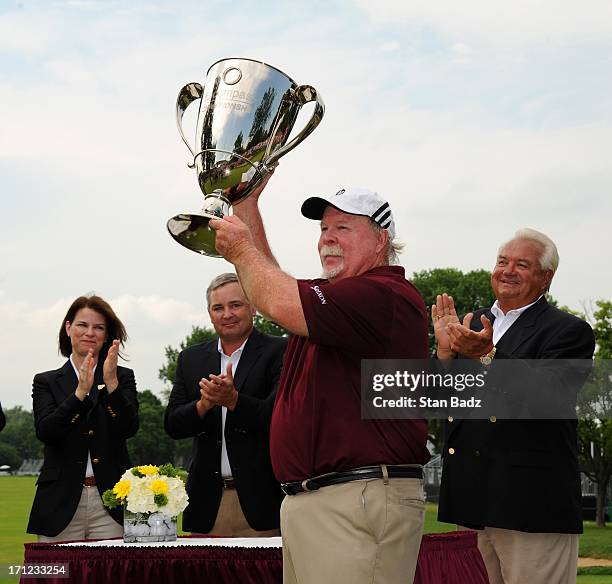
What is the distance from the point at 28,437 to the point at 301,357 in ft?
401

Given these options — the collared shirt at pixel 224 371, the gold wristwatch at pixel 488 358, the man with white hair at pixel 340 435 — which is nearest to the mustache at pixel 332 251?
the man with white hair at pixel 340 435

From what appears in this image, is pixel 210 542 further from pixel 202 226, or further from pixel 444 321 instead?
pixel 202 226

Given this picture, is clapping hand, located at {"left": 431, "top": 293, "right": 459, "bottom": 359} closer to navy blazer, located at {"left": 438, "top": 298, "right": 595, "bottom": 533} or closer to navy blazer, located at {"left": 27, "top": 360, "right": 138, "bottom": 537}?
navy blazer, located at {"left": 438, "top": 298, "right": 595, "bottom": 533}

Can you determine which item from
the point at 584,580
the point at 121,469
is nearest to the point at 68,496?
the point at 121,469

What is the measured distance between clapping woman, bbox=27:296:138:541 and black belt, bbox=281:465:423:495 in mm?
3256

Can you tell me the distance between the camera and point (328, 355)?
14.3 ft

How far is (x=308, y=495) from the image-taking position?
4309 millimetres

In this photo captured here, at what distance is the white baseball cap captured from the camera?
465cm

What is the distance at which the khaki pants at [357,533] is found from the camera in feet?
13.6

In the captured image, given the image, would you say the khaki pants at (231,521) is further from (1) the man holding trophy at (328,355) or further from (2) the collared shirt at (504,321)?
(1) the man holding trophy at (328,355)

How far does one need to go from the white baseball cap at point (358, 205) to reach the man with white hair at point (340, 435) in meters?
0.37

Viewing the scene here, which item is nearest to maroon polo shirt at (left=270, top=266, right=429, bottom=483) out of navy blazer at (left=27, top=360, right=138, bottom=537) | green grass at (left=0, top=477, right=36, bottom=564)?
navy blazer at (left=27, top=360, right=138, bottom=537)

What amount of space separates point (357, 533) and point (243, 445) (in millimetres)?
2866

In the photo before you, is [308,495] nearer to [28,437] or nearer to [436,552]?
[436,552]
